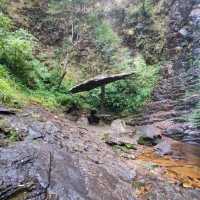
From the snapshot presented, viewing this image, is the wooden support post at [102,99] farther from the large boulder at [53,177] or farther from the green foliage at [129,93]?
the large boulder at [53,177]

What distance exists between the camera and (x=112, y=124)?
12.7m

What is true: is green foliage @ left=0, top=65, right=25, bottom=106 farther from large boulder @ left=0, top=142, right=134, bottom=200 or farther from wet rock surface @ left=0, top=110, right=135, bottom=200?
large boulder @ left=0, top=142, right=134, bottom=200

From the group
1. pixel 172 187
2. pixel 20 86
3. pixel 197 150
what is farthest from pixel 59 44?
pixel 172 187

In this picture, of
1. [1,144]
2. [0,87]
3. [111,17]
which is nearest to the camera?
[1,144]

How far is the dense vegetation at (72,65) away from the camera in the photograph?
11797 millimetres

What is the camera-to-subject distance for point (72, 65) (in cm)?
1884

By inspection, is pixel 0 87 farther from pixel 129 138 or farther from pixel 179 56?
pixel 179 56

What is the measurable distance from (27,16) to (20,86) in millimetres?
10234

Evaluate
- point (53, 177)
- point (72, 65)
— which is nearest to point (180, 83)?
point (72, 65)

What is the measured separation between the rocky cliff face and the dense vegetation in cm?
95

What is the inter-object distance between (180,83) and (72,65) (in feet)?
21.3

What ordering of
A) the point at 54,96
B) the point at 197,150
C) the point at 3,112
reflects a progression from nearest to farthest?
the point at 3,112 < the point at 197,150 < the point at 54,96

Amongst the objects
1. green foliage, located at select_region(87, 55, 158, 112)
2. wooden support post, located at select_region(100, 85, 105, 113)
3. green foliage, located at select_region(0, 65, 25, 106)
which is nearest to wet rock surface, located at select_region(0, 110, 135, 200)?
green foliage, located at select_region(0, 65, 25, 106)

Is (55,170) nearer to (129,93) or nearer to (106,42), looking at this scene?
(129,93)
